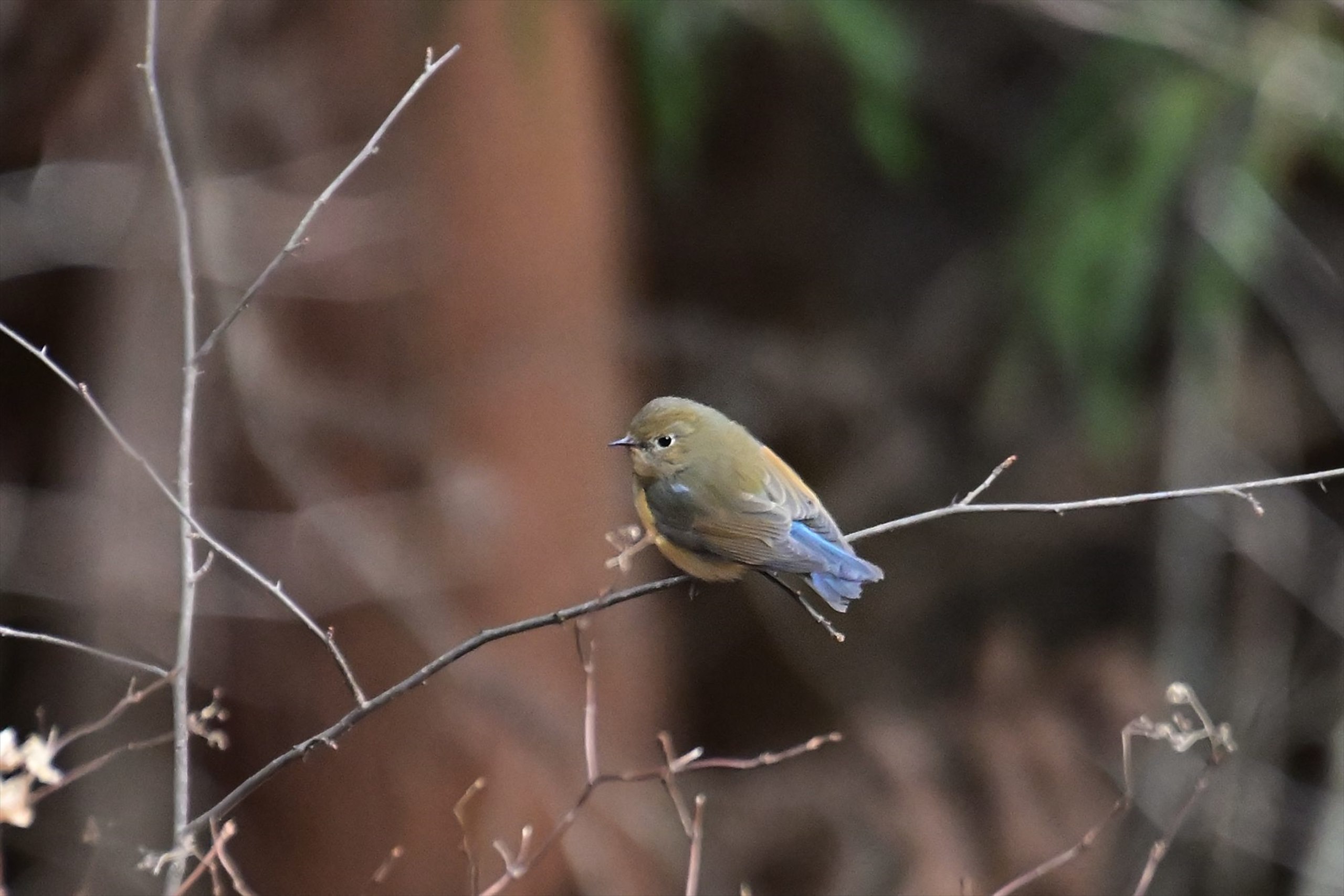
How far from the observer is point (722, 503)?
3.46 metres

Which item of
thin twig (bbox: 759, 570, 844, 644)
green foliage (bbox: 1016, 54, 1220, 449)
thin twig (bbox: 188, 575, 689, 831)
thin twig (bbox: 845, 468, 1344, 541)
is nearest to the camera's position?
thin twig (bbox: 188, 575, 689, 831)

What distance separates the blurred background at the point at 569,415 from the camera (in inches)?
193

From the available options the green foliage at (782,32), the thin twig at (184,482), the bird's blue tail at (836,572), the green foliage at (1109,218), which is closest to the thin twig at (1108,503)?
the bird's blue tail at (836,572)

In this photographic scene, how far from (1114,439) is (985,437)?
2.04m

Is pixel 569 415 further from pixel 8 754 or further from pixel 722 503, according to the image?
pixel 8 754

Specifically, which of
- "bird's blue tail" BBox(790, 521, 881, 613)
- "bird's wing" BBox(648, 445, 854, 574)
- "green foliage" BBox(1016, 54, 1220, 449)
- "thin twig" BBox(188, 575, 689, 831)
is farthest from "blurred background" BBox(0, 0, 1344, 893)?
"thin twig" BBox(188, 575, 689, 831)

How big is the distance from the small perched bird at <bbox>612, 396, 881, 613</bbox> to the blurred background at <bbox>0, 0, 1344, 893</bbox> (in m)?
1.64

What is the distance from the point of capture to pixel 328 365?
5.06 metres

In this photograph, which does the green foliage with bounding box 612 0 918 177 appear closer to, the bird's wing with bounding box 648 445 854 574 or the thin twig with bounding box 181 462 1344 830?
the bird's wing with bounding box 648 445 854 574

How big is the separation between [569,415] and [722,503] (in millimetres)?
2237

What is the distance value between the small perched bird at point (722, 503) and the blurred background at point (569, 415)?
5.37 feet

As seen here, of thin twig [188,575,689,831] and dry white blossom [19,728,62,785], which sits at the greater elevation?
dry white blossom [19,728,62,785]

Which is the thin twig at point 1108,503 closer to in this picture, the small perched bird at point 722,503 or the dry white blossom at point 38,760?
the small perched bird at point 722,503

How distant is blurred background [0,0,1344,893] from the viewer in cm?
489
